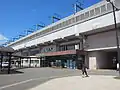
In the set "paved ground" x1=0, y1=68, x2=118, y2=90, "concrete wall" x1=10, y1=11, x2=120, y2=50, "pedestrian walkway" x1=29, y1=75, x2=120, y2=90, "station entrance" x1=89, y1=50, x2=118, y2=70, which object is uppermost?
"concrete wall" x1=10, y1=11, x2=120, y2=50

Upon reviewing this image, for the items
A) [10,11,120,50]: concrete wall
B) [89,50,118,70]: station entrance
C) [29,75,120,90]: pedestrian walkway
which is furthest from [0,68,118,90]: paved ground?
[89,50,118,70]: station entrance

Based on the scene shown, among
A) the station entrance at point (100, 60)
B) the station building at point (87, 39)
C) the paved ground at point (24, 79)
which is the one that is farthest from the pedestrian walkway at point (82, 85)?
the station entrance at point (100, 60)

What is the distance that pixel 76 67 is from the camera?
42062 millimetres

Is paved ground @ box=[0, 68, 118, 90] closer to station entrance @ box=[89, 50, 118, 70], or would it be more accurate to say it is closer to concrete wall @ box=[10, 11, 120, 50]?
concrete wall @ box=[10, 11, 120, 50]

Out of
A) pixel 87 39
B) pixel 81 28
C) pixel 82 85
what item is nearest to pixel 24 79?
pixel 82 85

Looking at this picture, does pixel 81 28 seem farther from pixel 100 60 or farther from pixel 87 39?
pixel 100 60

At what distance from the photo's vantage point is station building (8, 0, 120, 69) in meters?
36.8

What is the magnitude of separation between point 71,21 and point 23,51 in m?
42.0

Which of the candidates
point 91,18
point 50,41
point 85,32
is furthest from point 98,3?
point 50,41

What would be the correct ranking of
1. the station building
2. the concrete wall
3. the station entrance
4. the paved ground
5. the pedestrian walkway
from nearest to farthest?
1. the pedestrian walkway
2. the paved ground
3. the concrete wall
4. the station building
5. the station entrance

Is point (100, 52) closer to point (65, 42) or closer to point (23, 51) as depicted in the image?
point (65, 42)

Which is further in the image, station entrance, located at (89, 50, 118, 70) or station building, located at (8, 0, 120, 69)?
station entrance, located at (89, 50, 118, 70)

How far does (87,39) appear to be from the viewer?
42.9 m

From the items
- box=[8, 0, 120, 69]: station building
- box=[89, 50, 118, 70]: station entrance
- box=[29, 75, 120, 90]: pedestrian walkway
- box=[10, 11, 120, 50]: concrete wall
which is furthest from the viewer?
box=[89, 50, 118, 70]: station entrance
